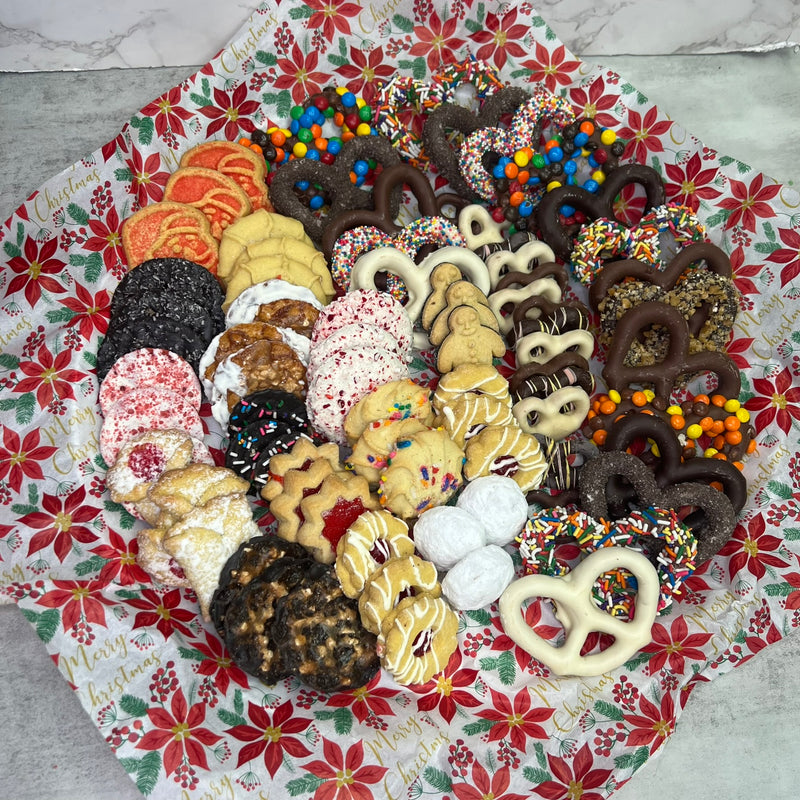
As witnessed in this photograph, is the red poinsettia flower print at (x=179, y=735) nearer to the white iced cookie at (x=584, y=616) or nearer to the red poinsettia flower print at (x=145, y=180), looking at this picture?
the white iced cookie at (x=584, y=616)

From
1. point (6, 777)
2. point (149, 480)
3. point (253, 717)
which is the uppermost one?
point (149, 480)

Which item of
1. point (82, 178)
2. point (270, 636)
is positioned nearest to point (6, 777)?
point (270, 636)

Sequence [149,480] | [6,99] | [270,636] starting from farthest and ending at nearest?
[6,99], [149,480], [270,636]

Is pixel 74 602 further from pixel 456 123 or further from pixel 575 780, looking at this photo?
pixel 456 123

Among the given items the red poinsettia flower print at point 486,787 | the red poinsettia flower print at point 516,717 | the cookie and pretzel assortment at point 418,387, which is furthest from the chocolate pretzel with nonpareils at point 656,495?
the red poinsettia flower print at point 486,787

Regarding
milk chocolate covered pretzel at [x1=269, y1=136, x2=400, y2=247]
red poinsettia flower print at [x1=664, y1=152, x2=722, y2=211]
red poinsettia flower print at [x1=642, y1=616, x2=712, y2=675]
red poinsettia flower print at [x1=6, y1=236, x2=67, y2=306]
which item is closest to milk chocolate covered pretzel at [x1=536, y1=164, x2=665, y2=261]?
red poinsettia flower print at [x1=664, y1=152, x2=722, y2=211]

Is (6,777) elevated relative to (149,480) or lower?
lower

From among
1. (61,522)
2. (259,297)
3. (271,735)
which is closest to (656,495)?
(271,735)

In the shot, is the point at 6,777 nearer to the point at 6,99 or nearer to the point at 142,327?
the point at 142,327
